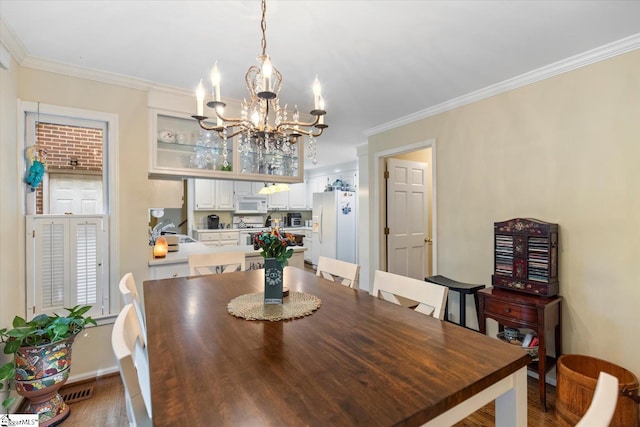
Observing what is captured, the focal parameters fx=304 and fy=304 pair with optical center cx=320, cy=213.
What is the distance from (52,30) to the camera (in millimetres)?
1811

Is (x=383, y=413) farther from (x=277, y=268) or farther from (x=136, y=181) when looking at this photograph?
(x=136, y=181)

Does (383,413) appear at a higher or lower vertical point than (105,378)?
higher

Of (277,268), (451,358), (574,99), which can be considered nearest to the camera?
(451,358)

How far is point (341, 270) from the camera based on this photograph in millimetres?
2096

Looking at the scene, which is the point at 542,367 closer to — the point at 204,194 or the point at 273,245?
the point at 273,245

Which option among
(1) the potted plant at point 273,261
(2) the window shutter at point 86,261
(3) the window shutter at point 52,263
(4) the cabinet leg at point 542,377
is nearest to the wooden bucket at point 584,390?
(4) the cabinet leg at point 542,377

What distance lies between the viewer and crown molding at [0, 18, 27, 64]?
1.75m

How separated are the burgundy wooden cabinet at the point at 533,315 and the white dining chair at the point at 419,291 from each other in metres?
1.06

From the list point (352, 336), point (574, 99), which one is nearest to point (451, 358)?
point (352, 336)

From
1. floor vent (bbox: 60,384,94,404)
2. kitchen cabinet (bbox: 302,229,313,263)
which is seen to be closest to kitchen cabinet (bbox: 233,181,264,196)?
kitchen cabinet (bbox: 302,229,313,263)

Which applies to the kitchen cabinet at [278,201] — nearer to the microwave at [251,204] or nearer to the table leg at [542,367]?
the microwave at [251,204]

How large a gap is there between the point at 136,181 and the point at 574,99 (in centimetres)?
346

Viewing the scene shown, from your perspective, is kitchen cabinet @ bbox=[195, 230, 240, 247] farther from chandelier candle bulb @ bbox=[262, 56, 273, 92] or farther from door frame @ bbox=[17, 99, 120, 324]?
chandelier candle bulb @ bbox=[262, 56, 273, 92]

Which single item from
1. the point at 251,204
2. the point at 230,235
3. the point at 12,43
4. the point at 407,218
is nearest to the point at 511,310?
the point at 407,218
